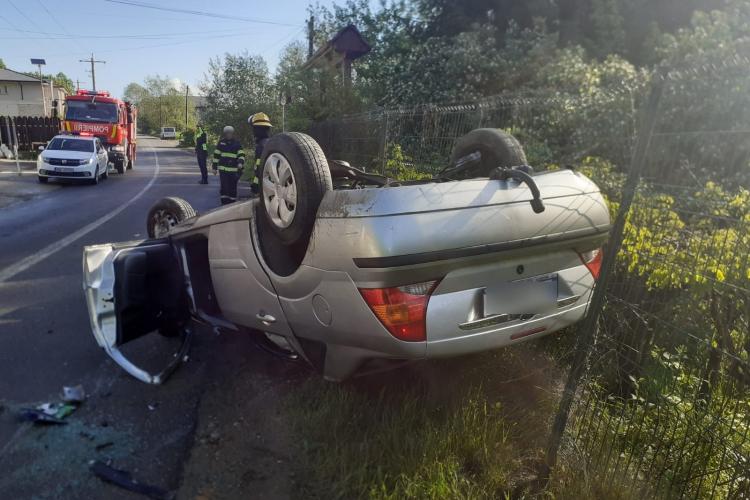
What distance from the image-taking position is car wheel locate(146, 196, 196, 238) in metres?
4.95

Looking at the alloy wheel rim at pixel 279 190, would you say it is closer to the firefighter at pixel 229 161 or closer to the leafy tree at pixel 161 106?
the firefighter at pixel 229 161

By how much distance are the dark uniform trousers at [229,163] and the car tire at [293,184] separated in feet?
23.3

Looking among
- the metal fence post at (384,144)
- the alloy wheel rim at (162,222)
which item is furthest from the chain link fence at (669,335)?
the metal fence post at (384,144)

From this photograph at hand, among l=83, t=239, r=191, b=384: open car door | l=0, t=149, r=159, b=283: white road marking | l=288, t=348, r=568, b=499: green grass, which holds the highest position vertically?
l=83, t=239, r=191, b=384: open car door

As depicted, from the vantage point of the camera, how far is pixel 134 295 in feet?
11.3

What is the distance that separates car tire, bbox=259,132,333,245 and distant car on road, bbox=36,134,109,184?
49.2 ft

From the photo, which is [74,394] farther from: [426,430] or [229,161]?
[229,161]

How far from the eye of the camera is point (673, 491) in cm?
231

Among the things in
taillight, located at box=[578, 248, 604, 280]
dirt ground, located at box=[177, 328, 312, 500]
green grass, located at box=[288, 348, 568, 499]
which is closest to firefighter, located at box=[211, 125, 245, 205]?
dirt ground, located at box=[177, 328, 312, 500]

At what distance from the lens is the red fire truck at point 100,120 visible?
760 inches

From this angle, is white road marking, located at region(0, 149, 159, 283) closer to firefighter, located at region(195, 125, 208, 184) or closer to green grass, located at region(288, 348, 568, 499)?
green grass, located at region(288, 348, 568, 499)

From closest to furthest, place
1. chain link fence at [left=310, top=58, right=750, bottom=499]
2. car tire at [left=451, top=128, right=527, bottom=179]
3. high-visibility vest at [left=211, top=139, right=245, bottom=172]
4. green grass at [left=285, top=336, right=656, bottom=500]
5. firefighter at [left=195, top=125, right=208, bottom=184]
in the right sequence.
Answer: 1. chain link fence at [left=310, top=58, right=750, bottom=499]
2. green grass at [left=285, top=336, right=656, bottom=500]
3. car tire at [left=451, top=128, right=527, bottom=179]
4. high-visibility vest at [left=211, top=139, right=245, bottom=172]
5. firefighter at [left=195, top=125, right=208, bottom=184]

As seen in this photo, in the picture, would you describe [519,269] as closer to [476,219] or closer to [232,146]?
[476,219]

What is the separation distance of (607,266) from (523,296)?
1.40ft
